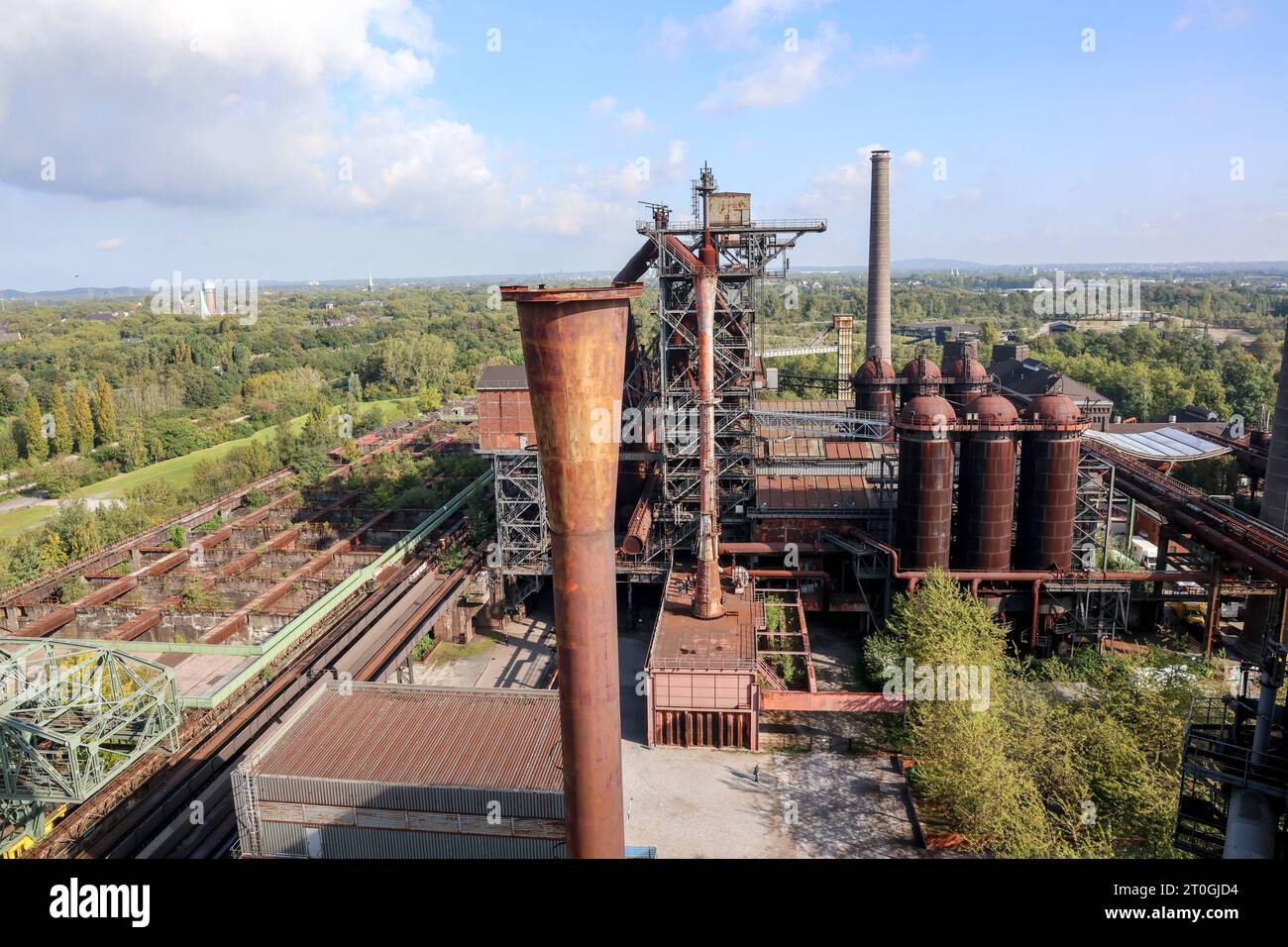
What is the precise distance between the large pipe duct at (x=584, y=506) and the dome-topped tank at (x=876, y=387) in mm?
32265

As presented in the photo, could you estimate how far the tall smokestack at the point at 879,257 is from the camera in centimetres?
5031

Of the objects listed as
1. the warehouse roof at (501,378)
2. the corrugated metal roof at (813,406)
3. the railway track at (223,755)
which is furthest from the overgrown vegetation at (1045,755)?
the corrugated metal roof at (813,406)

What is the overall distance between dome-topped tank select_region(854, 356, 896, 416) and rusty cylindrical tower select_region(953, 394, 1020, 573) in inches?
511

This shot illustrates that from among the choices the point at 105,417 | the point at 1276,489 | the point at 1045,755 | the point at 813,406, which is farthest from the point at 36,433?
the point at 1276,489

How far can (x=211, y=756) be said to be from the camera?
18984 mm

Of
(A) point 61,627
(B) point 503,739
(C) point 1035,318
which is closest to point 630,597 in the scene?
(B) point 503,739

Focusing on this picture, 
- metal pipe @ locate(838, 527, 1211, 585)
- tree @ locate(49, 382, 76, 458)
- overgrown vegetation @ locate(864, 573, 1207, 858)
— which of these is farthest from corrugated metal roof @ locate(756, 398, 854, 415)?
tree @ locate(49, 382, 76, 458)

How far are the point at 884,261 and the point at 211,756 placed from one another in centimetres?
4630

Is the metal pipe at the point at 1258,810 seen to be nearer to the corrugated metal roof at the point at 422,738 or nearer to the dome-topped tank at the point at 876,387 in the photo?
the corrugated metal roof at the point at 422,738

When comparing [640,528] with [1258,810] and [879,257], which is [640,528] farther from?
[879,257]

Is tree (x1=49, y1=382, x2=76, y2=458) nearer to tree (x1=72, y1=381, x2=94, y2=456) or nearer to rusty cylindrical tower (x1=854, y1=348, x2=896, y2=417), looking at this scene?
tree (x1=72, y1=381, x2=94, y2=456)

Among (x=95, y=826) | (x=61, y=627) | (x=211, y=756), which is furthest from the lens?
(x=61, y=627)

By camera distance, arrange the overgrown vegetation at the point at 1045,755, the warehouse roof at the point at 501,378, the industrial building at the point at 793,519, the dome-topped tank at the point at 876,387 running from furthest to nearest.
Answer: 1. the dome-topped tank at the point at 876,387
2. the warehouse roof at the point at 501,378
3. the industrial building at the point at 793,519
4. the overgrown vegetation at the point at 1045,755
